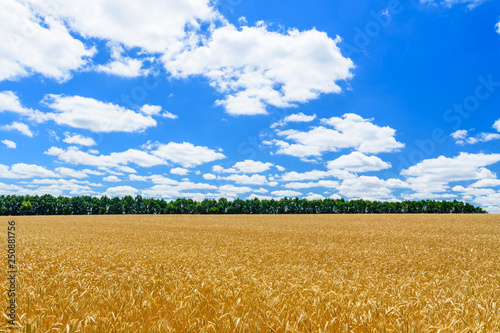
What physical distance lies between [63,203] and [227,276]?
13374 cm

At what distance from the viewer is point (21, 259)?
974 cm

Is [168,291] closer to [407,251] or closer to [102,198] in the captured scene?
[407,251]

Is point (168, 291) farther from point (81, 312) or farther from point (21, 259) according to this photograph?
point (21, 259)

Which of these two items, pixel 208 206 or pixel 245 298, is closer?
pixel 245 298

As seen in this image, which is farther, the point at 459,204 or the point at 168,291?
the point at 459,204

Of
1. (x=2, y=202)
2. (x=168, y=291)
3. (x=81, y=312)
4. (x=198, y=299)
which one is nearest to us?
(x=81, y=312)

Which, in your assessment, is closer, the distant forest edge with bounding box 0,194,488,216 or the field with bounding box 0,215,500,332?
the field with bounding box 0,215,500,332

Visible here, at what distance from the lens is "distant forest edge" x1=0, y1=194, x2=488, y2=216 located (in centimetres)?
11700

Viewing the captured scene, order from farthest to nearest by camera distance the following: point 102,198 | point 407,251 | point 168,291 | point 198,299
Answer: point 102,198 < point 407,251 < point 168,291 < point 198,299

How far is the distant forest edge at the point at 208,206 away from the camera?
117m

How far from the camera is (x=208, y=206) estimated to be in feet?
425

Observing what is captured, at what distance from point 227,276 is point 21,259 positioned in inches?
285

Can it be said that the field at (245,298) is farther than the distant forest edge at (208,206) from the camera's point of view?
No

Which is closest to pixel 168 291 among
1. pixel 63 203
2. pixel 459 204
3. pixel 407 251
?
pixel 407 251
